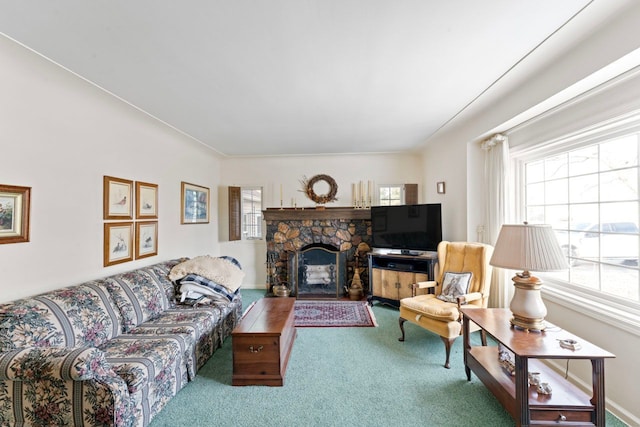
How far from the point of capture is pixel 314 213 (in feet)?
15.7

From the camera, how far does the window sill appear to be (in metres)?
1.77

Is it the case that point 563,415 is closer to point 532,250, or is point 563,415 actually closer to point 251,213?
point 532,250

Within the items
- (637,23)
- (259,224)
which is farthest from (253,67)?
(259,224)

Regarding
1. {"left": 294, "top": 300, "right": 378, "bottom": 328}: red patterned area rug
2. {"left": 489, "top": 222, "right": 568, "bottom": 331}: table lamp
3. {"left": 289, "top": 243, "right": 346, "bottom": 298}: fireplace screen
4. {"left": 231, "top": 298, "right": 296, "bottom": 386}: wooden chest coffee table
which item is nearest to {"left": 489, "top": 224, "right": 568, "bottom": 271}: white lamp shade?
{"left": 489, "top": 222, "right": 568, "bottom": 331}: table lamp

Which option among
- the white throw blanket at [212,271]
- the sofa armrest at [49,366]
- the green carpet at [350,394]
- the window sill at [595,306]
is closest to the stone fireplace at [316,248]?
the white throw blanket at [212,271]

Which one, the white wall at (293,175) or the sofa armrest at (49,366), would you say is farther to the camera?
the white wall at (293,175)

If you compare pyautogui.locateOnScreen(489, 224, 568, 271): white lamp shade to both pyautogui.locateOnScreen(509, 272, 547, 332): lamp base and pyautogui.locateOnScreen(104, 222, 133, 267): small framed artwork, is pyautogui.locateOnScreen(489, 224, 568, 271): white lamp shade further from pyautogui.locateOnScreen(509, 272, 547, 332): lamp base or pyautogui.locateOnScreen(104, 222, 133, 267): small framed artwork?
pyautogui.locateOnScreen(104, 222, 133, 267): small framed artwork

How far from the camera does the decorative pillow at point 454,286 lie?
9.50 feet

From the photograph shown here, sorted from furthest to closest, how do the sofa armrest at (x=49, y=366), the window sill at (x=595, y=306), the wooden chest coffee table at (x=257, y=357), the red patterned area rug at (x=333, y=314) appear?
the red patterned area rug at (x=333, y=314) < the wooden chest coffee table at (x=257, y=357) < the window sill at (x=595, y=306) < the sofa armrest at (x=49, y=366)

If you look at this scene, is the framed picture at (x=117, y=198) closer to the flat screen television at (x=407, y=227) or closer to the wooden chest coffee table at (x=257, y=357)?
the wooden chest coffee table at (x=257, y=357)

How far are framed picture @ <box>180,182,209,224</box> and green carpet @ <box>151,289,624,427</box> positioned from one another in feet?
7.04

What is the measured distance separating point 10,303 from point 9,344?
14.1 inches

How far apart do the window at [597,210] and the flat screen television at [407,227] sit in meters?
1.30

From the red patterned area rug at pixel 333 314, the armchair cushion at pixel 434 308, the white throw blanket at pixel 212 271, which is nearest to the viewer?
the armchair cushion at pixel 434 308
